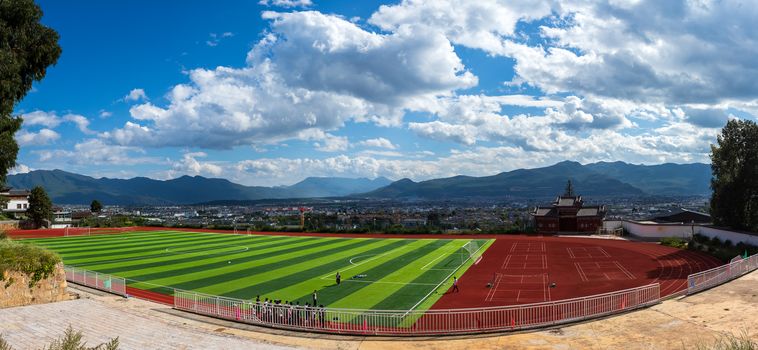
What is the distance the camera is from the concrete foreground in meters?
15.7

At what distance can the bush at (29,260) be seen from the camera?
2036cm

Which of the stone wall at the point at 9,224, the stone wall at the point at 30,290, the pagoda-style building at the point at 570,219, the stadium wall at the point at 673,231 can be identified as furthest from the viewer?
the stone wall at the point at 9,224

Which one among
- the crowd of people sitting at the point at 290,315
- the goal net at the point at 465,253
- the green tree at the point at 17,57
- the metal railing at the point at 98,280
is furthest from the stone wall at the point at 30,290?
the goal net at the point at 465,253

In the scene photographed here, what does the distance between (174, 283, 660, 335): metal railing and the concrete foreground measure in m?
0.81

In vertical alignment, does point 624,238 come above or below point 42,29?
below

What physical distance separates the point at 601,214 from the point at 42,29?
217ft

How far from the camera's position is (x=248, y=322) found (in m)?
19.4

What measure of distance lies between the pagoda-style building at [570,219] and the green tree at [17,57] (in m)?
61.5

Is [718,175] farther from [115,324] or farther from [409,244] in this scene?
[115,324]

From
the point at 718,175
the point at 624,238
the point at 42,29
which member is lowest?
the point at 624,238

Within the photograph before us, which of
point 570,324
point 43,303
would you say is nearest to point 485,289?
point 570,324

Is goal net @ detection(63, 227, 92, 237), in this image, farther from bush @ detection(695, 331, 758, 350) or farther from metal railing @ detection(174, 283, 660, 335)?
bush @ detection(695, 331, 758, 350)

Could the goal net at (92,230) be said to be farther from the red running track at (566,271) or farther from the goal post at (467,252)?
the red running track at (566,271)

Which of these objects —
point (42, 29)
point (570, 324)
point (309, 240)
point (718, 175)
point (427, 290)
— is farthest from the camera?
point (309, 240)
